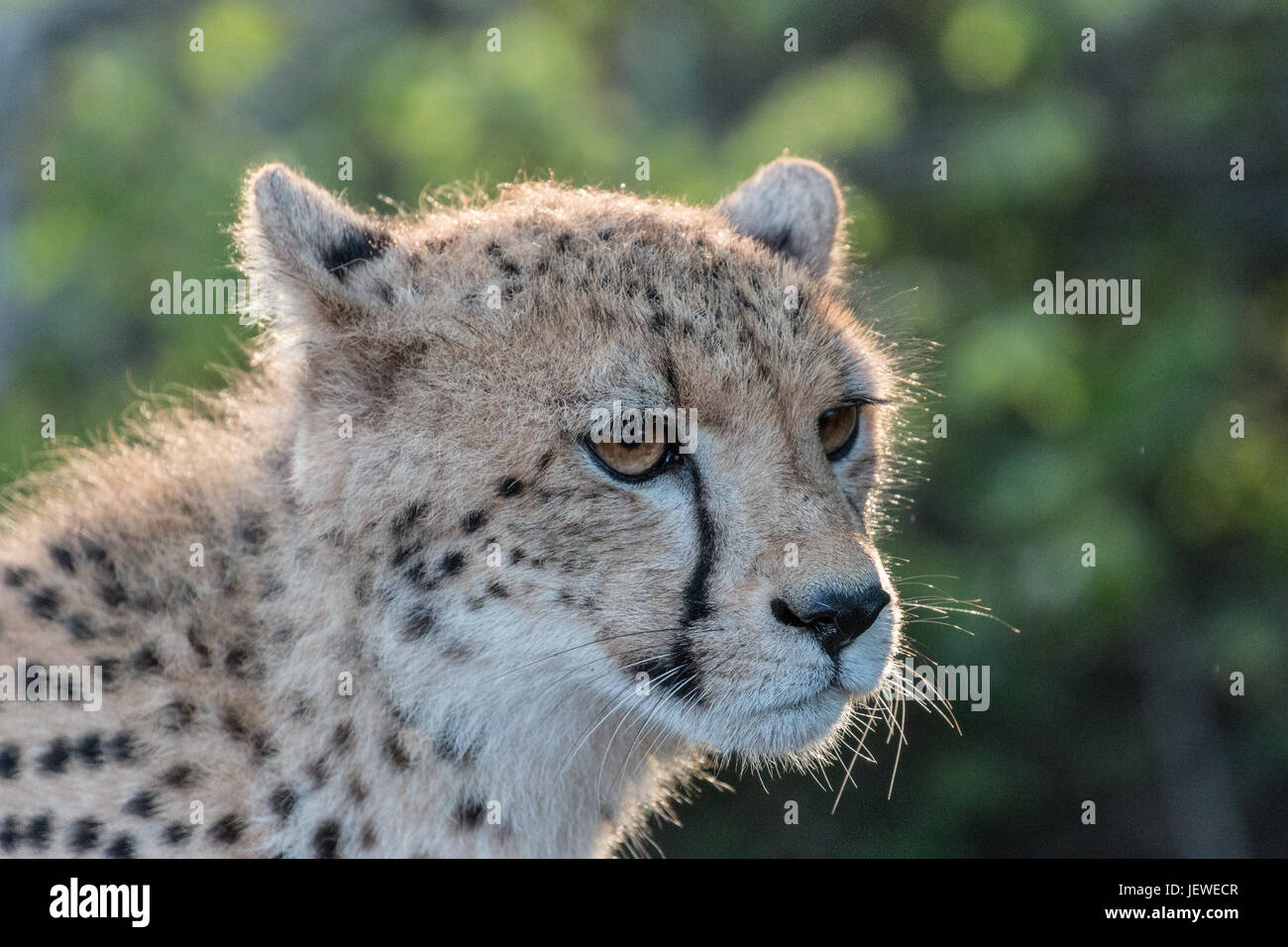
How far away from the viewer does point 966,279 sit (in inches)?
217

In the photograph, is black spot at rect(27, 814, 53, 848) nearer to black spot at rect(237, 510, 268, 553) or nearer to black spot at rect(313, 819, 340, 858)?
black spot at rect(313, 819, 340, 858)

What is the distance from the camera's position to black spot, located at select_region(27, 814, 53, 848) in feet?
7.38

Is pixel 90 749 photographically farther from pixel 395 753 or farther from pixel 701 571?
pixel 701 571

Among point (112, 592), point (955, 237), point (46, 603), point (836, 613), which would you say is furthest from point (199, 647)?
point (955, 237)

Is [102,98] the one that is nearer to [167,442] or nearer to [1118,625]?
[167,442]

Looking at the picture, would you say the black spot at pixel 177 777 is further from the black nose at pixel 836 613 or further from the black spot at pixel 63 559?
the black nose at pixel 836 613

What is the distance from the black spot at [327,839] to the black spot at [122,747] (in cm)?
34

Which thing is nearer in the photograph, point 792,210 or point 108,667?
point 108,667

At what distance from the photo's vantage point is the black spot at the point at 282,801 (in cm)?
233

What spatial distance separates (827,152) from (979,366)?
40.0 inches

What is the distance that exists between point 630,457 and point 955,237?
387 centimetres

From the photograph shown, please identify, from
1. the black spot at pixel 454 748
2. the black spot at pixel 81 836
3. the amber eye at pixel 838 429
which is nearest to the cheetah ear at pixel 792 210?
the amber eye at pixel 838 429

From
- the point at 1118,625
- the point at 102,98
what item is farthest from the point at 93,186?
the point at 1118,625

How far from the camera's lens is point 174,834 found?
2.27 meters
